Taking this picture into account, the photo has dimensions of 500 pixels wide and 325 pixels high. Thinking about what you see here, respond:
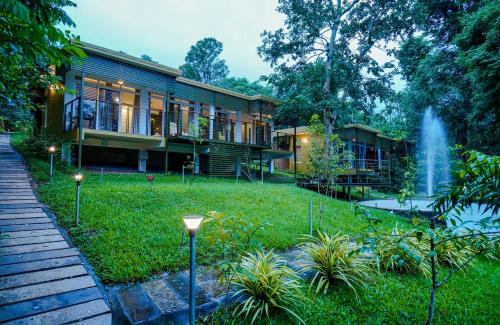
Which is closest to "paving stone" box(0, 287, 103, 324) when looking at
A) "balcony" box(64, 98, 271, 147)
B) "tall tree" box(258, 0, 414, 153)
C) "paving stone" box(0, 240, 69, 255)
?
"paving stone" box(0, 240, 69, 255)

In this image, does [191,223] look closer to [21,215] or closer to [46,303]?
[46,303]

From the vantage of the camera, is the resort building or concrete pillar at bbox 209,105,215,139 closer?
concrete pillar at bbox 209,105,215,139

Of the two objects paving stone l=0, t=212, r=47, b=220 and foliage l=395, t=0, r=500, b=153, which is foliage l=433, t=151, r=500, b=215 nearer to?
paving stone l=0, t=212, r=47, b=220

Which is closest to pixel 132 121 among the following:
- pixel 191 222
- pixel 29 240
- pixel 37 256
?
pixel 29 240

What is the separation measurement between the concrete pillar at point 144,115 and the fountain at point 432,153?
16.6 meters

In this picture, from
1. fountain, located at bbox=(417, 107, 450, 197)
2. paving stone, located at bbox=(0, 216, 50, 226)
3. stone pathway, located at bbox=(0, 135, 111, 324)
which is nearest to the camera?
stone pathway, located at bbox=(0, 135, 111, 324)

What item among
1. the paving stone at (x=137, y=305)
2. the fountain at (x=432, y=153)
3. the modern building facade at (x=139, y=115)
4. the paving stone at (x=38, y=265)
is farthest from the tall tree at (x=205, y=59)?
the paving stone at (x=137, y=305)

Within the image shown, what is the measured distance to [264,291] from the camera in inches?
111

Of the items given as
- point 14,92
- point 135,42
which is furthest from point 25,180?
point 135,42

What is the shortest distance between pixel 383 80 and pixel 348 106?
3.71 meters

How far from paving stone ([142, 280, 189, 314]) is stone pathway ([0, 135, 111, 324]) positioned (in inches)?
17.7

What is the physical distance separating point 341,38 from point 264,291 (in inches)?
660

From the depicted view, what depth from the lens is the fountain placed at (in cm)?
1652

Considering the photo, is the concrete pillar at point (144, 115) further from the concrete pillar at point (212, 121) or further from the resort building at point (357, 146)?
the resort building at point (357, 146)
